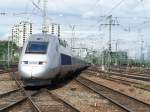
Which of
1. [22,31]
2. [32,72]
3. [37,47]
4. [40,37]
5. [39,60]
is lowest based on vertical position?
[32,72]

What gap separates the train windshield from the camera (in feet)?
81.5

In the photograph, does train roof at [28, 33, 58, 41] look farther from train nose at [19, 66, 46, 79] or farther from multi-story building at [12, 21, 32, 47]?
multi-story building at [12, 21, 32, 47]

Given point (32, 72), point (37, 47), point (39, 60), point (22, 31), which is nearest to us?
point (32, 72)

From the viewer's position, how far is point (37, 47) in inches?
989

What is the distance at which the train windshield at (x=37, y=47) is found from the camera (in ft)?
81.5

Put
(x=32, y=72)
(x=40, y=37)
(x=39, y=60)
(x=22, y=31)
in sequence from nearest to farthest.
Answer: (x=32, y=72) → (x=39, y=60) → (x=40, y=37) → (x=22, y=31)

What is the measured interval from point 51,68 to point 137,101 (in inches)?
276

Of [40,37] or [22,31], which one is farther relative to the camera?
[22,31]

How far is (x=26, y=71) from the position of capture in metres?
23.6

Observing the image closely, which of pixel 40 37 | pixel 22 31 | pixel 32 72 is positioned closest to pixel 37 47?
pixel 40 37

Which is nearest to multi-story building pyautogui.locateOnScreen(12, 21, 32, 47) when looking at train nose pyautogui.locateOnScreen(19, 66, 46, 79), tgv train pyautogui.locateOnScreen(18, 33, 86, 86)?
tgv train pyautogui.locateOnScreen(18, 33, 86, 86)

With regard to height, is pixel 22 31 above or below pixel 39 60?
above

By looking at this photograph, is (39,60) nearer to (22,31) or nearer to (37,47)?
(37,47)

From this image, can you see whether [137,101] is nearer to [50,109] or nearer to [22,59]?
[50,109]
